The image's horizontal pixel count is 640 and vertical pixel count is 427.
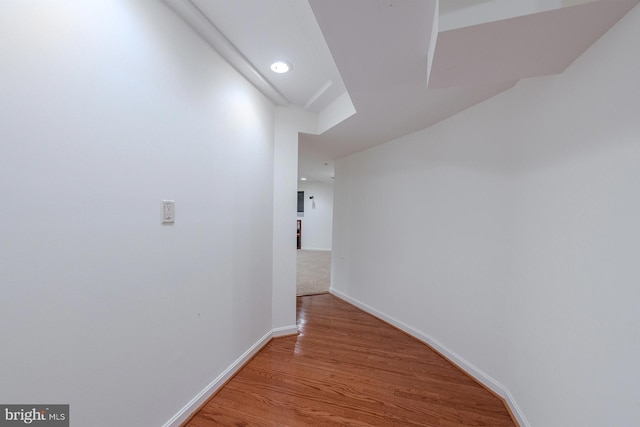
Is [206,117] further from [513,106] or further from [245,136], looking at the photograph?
[513,106]

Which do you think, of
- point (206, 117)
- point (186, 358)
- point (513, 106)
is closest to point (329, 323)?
point (186, 358)

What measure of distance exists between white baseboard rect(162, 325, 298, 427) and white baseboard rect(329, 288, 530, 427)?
1134 millimetres

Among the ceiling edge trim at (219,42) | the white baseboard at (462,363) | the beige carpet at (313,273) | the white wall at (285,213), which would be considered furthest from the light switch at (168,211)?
the beige carpet at (313,273)

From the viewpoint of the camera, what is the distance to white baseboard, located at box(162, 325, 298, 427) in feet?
4.75

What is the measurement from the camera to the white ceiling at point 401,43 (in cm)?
95

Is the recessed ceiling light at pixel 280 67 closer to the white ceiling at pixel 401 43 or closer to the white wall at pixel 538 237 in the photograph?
the white ceiling at pixel 401 43

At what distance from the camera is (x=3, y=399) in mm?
790

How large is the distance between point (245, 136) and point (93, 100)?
1.09 m

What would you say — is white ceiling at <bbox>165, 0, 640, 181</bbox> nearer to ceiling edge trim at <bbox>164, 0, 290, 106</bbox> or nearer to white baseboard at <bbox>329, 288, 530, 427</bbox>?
ceiling edge trim at <bbox>164, 0, 290, 106</bbox>

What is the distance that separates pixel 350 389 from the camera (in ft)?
5.85

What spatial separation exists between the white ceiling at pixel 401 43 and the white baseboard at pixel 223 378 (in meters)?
2.23

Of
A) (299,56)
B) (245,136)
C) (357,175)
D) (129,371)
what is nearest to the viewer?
(129,371)

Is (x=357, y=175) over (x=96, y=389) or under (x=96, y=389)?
over

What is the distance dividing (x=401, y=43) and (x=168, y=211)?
1529 mm
